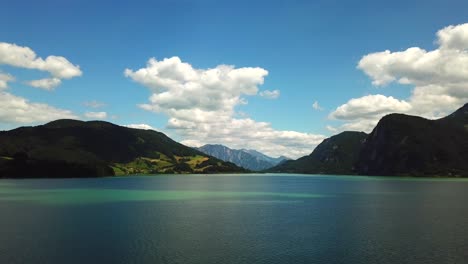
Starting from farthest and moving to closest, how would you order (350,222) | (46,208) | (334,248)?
(46,208) < (350,222) < (334,248)

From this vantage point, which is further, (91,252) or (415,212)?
(415,212)

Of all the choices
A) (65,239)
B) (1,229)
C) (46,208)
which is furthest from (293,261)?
(46,208)

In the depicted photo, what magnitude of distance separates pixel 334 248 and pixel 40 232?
56738mm

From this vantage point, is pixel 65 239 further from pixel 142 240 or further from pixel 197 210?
pixel 197 210

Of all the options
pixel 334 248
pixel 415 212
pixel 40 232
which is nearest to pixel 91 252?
pixel 40 232

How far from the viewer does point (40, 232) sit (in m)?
74.4

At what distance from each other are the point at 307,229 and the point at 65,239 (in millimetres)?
48555

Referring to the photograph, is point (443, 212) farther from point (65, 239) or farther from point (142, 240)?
point (65, 239)

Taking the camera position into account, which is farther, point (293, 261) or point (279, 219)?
point (279, 219)

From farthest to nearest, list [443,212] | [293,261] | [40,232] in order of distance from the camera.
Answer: [443,212] → [40,232] → [293,261]

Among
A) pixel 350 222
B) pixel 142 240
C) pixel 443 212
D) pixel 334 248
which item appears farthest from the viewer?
pixel 443 212

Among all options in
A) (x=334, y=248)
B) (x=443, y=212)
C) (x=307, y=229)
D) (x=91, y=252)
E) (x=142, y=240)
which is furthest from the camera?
(x=443, y=212)

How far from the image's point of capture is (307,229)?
81.1 meters

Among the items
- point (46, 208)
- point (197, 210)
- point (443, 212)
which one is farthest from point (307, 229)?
point (46, 208)
